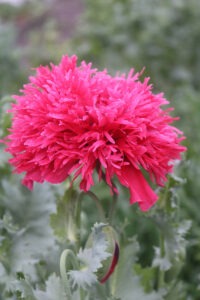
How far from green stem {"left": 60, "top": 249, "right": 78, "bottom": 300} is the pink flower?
0.10 meters

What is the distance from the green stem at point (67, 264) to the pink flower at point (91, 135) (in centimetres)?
10

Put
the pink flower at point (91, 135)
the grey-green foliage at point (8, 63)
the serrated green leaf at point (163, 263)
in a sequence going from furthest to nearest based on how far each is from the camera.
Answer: the grey-green foliage at point (8, 63) < the serrated green leaf at point (163, 263) < the pink flower at point (91, 135)

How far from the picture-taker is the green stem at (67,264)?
859 mm

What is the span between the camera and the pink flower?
86cm

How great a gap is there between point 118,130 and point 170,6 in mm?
1853

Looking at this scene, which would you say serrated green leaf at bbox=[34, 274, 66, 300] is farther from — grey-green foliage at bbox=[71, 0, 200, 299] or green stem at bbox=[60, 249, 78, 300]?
A: grey-green foliage at bbox=[71, 0, 200, 299]

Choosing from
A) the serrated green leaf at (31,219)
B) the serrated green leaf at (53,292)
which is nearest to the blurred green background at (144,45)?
the serrated green leaf at (31,219)

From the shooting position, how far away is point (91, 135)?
0.85 meters

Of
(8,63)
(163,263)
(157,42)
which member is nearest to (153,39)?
(157,42)

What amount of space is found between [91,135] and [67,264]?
240 mm

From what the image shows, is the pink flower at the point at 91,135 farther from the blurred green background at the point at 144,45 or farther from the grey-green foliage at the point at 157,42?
the grey-green foliage at the point at 157,42

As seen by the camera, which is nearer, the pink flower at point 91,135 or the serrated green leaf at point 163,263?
the pink flower at point 91,135

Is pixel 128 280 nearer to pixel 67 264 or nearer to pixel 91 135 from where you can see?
pixel 67 264

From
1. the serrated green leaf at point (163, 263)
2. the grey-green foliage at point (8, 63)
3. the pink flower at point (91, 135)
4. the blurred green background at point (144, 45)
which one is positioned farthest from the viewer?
the blurred green background at point (144, 45)
